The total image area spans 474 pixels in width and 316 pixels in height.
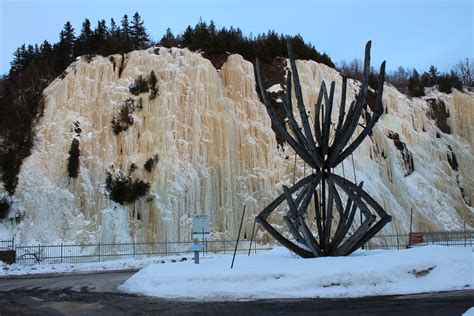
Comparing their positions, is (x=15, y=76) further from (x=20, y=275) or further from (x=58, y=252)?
(x=20, y=275)

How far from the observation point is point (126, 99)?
3944 cm

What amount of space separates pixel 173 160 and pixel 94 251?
889cm

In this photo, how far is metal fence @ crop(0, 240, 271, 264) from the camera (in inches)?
1192

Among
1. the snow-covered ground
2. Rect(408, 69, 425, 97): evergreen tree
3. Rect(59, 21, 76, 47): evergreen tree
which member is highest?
Rect(59, 21, 76, 47): evergreen tree

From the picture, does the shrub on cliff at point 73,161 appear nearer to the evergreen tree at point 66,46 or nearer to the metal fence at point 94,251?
the metal fence at point 94,251

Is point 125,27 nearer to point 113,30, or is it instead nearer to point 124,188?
point 113,30

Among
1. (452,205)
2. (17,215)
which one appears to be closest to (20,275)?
(17,215)

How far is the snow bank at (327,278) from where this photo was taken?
11.9 m

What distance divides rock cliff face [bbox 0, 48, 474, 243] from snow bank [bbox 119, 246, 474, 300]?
769 inches

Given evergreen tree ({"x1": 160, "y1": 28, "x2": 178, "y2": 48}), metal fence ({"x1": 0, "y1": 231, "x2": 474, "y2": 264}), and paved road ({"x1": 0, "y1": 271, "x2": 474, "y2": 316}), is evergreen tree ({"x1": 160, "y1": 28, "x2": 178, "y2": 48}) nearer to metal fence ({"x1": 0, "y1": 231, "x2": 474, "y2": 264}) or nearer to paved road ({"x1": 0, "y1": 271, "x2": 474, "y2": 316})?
metal fence ({"x1": 0, "y1": 231, "x2": 474, "y2": 264})

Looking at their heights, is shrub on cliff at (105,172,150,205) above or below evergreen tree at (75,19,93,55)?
below

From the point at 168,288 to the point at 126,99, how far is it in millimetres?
28138

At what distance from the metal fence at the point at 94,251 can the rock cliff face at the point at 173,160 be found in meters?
0.82

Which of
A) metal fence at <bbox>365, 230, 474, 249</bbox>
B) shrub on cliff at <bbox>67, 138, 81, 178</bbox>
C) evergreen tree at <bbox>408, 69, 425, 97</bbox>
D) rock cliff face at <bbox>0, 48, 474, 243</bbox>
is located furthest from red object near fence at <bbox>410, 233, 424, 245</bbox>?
evergreen tree at <bbox>408, 69, 425, 97</bbox>
